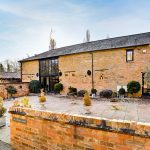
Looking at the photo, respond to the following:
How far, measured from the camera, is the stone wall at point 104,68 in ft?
57.2

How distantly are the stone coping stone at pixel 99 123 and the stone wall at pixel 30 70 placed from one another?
22499 mm

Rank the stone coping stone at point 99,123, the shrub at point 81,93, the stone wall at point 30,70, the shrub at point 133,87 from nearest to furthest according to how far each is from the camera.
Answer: the stone coping stone at point 99,123
the shrub at point 133,87
the shrub at point 81,93
the stone wall at point 30,70

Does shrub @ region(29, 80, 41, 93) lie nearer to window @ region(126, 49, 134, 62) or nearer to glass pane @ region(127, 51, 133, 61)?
window @ region(126, 49, 134, 62)

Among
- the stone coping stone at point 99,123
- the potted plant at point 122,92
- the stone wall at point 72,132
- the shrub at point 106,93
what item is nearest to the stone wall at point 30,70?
the shrub at point 106,93

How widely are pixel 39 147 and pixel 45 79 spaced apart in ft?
71.9

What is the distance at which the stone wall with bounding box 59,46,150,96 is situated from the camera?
17.4 meters

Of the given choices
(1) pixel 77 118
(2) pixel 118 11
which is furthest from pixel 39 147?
(2) pixel 118 11

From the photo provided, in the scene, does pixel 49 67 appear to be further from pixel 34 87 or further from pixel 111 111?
pixel 111 111

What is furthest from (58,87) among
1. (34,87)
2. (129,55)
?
(129,55)

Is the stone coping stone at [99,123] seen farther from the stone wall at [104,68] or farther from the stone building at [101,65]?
the stone wall at [104,68]

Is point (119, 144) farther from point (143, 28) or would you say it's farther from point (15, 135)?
point (143, 28)

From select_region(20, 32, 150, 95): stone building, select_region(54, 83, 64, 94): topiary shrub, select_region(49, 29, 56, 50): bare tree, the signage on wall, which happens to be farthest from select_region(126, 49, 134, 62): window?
select_region(49, 29, 56, 50): bare tree

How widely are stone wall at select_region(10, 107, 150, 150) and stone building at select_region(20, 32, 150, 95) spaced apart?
1325 cm

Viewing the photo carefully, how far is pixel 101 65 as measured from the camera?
65.4 ft
